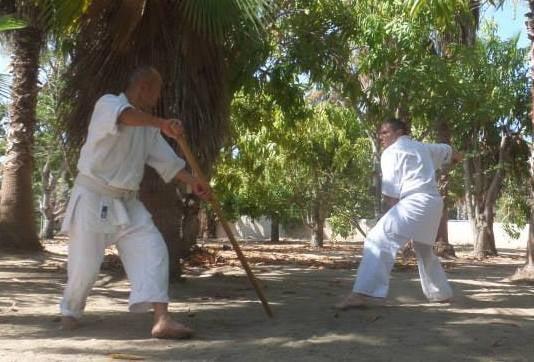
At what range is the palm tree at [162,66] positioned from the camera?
7094 millimetres

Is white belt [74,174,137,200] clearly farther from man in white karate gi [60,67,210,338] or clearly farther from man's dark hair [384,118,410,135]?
man's dark hair [384,118,410,135]

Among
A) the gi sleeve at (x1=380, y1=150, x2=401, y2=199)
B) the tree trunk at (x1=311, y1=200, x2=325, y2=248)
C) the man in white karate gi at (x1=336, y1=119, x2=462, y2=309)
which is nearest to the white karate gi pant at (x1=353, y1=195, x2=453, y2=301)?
the man in white karate gi at (x1=336, y1=119, x2=462, y2=309)

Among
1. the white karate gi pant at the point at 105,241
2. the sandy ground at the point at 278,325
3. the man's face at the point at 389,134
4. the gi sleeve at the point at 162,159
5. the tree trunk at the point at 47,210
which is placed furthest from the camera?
the tree trunk at the point at 47,210

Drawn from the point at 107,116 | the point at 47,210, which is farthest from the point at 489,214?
the point at 47,210

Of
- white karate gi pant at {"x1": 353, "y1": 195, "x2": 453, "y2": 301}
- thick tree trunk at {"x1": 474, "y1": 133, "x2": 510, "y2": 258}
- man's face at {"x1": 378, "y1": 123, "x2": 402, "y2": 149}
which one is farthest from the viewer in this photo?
thick tree trunk at {"x1": 474, "y1": 133, "x2": 510, "y2": 258}

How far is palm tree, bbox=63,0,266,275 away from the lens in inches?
279

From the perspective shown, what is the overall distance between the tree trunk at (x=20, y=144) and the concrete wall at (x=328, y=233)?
705 inches

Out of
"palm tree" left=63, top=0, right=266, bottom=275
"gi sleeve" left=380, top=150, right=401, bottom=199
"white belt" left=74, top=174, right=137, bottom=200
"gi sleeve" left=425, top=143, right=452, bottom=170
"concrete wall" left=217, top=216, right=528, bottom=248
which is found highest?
"palm tree" left=63, top=0, right=266, bottom=275

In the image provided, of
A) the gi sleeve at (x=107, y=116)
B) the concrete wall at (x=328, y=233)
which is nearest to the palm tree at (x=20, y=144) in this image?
the gi sleeve at (x=107, y=116)

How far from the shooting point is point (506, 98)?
14062 mm

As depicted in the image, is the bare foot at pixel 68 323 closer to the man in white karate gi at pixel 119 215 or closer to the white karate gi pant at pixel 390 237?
the man in white karate gi at pixel 119 215

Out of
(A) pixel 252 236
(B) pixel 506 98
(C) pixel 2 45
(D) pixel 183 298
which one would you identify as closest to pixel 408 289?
(D) pixel 183 298

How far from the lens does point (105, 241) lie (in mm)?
4828

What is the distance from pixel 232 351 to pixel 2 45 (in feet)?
39.6
